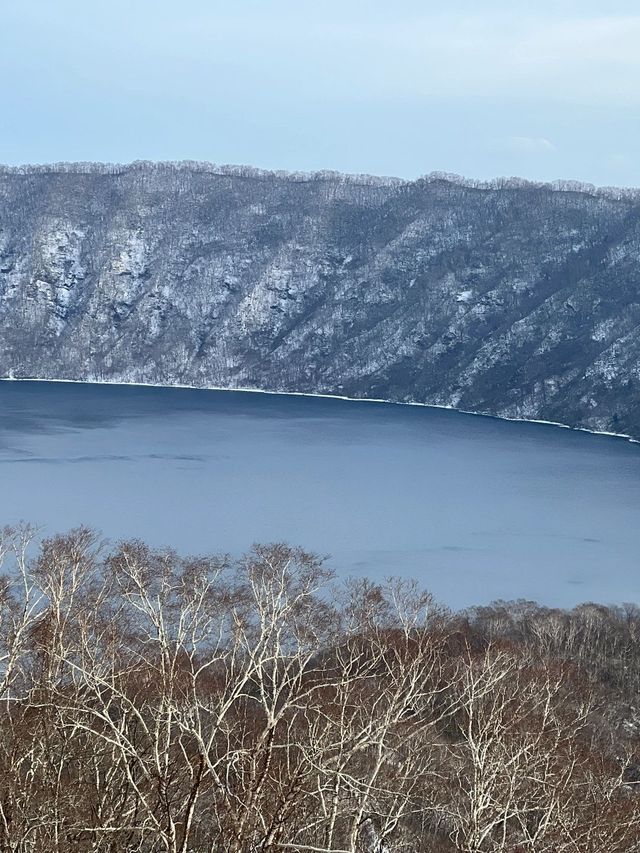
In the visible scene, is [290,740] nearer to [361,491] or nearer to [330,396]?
[361,491]

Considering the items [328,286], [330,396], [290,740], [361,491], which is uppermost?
[328,286]

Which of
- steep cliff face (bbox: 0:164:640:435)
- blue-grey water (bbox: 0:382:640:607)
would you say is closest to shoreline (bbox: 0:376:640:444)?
steep cliff face (bbox: 0:164:640:435)

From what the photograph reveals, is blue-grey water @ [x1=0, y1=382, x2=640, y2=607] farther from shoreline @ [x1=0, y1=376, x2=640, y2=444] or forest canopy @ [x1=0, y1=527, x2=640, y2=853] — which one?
forest canopy @ [x1=0, y1=527, x2=640, y2=853]

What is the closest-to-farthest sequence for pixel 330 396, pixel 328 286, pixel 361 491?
1. pixel 361 491
2. pixel 330 396
3. pixel 328 286

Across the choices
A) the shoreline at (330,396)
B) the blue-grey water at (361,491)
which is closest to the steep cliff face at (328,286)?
the shoreline at (330,396)

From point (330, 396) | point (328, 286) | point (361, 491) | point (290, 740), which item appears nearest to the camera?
point (290, 740)

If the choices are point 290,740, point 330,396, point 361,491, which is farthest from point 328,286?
point 290,740

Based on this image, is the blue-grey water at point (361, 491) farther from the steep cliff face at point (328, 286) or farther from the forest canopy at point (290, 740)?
the steep cliff face at point (328, 286)

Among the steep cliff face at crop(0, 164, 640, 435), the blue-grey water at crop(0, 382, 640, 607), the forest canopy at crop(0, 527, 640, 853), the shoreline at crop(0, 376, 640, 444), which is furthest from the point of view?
the steep cliff face at crop(0, 164, 640, 435)
